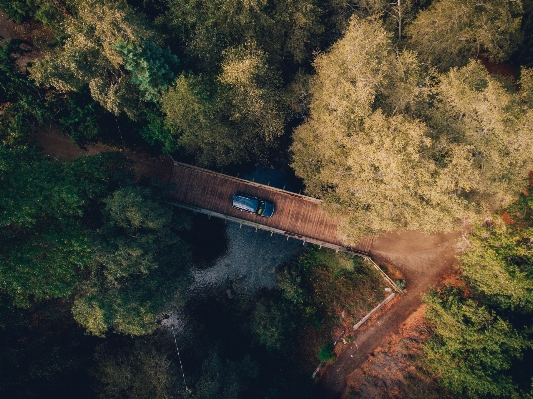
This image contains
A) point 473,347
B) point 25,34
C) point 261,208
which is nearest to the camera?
point 473,347

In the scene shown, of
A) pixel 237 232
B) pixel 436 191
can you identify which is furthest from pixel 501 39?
pixel 237 232

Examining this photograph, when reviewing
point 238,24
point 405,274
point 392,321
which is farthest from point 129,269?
point 405,274

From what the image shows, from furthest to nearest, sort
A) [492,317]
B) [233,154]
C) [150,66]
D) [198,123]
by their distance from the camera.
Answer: [233,154] < [492,317] < [198,123] < [150,66]

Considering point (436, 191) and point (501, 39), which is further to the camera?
point (501, 39)

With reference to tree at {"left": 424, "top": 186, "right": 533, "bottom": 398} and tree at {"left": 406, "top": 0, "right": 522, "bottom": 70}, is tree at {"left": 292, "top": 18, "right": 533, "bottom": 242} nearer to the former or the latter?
tree at {"left": 424, "top": 186, "right": 533, "bottom": 398}

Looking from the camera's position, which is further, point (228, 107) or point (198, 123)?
point (228, 107)

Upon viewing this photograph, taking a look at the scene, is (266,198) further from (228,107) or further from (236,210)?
(228,107)

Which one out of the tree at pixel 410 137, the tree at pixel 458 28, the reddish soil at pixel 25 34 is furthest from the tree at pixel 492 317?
the reddish soil at pixel 25 34

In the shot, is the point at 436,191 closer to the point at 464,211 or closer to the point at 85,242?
the point at 464,211
